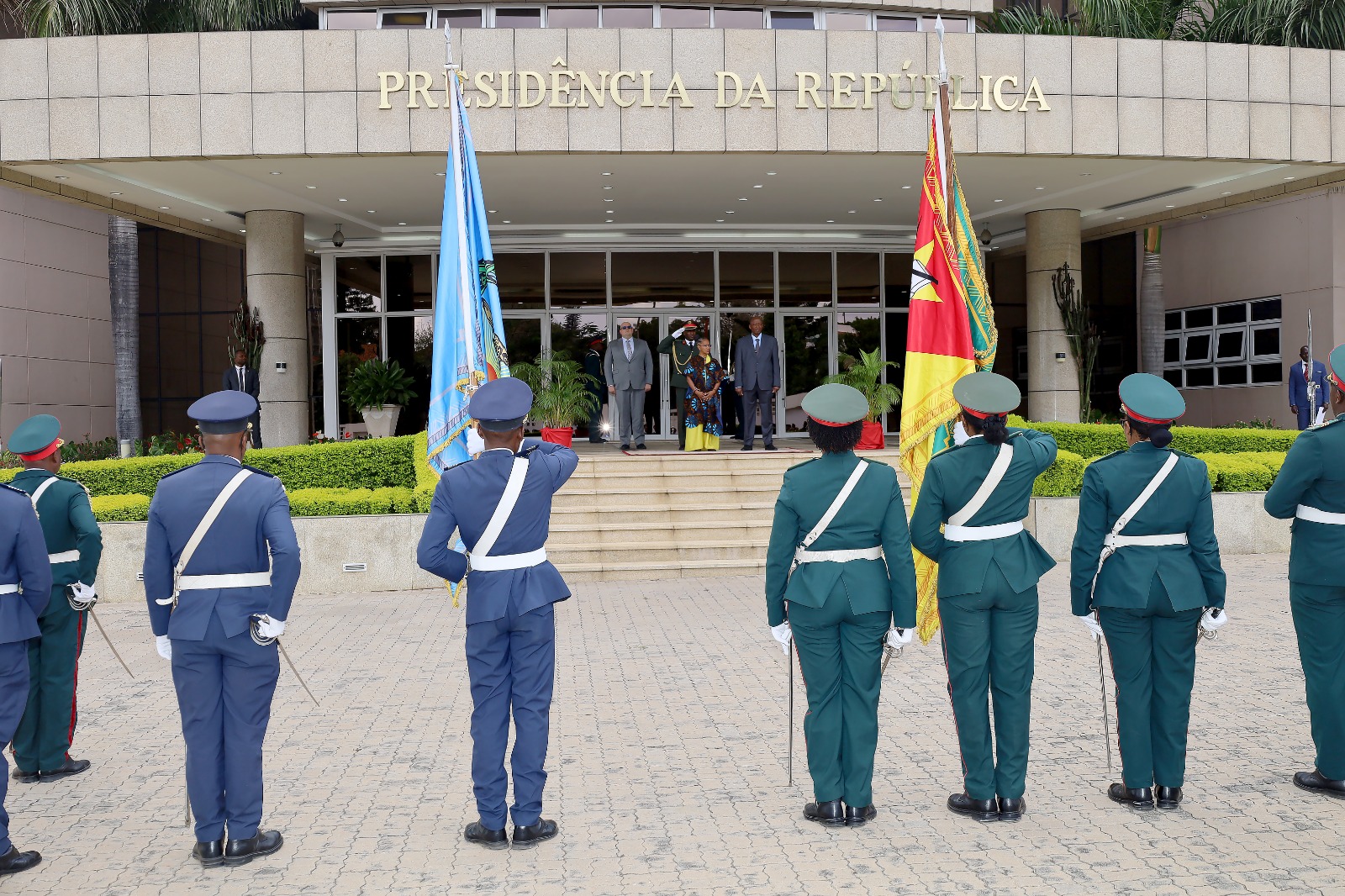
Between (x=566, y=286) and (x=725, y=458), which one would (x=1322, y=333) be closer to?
(x=725, y=458)

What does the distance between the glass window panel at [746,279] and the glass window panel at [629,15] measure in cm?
611

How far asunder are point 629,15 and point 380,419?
27.4ft

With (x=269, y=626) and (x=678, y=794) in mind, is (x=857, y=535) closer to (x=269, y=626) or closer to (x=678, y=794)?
(x=678, y=794)

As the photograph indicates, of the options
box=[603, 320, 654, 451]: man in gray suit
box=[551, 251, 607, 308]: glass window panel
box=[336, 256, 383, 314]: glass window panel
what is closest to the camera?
box=[603, 320, 654, 451]: man in gray suit

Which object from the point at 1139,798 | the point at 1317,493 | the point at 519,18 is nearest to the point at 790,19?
the point at 519,18

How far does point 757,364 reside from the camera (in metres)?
16.2

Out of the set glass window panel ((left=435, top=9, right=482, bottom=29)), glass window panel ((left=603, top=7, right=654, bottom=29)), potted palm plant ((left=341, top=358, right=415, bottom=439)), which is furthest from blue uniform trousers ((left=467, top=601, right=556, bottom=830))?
potted palm plant ((left=341, top=358, right=415, bottom=439))

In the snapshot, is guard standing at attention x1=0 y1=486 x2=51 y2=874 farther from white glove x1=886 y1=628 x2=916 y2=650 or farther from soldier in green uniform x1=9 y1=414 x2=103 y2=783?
white glove x1=886 y1=628 x2=916 y2=650

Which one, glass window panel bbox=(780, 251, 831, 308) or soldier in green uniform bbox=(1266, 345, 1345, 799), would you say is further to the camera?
glass window panel bbox=(780, 251, 831, 308)

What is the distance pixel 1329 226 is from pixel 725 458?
13.3 metres

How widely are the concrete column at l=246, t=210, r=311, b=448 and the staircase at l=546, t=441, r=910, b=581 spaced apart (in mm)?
5916

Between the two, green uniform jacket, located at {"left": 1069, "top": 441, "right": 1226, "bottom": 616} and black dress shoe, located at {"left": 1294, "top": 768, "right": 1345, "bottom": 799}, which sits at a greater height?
green uniform jacket, located at {"left": 1069, "top": 441, "right": 1226, "bottom": 616}

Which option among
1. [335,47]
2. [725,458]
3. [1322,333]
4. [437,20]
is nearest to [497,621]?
[725,458]

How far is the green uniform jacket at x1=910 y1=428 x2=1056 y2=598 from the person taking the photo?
478 centimetres
